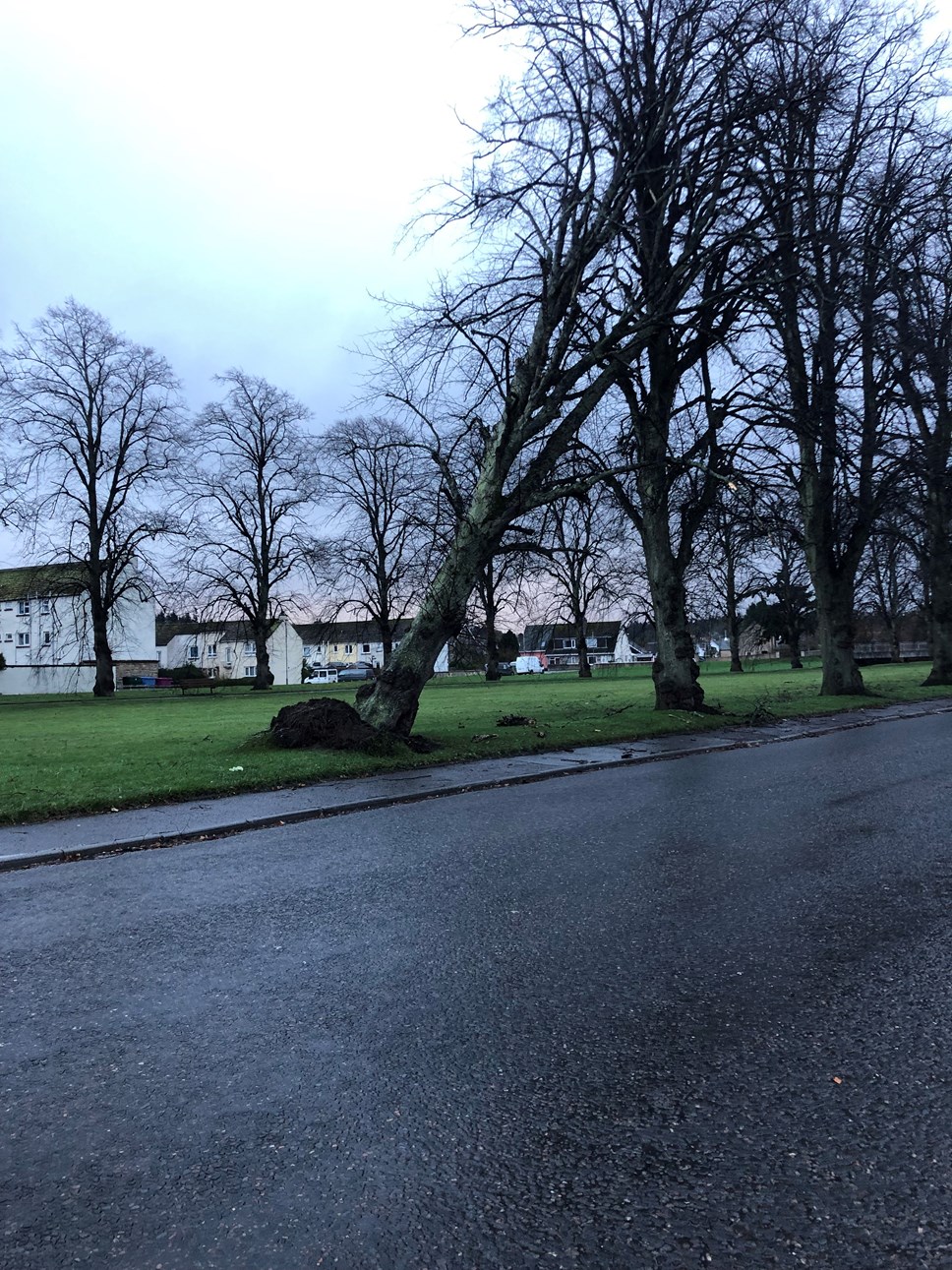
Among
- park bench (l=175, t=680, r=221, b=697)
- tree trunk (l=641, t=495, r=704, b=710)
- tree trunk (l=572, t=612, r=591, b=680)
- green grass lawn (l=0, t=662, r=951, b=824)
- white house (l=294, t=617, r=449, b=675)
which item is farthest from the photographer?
white house (l=294, t=617, r=449, b=675)

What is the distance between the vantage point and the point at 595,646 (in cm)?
13612

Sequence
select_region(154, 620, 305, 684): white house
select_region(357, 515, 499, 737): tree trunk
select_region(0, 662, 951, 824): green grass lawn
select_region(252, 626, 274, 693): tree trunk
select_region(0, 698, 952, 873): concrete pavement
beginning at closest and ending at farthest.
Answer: select_region(0, 698, 952, 873): concrete pavement < select_region(0, 662, 951, 824): green grass lawn < select_region(357, 515, 499, 737): tree trunk < select_region(252, 626, 274, 693): tree trunk < select_region(154, 620, 305, 684): white house

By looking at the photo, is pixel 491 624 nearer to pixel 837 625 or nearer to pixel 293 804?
pixel 837 625

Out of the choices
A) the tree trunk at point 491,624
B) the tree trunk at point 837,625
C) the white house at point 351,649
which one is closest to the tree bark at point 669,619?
the tree trunk at point 837,625

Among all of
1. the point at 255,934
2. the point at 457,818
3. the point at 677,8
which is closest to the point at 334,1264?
the point at 255,934

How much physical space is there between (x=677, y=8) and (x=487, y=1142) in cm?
1815

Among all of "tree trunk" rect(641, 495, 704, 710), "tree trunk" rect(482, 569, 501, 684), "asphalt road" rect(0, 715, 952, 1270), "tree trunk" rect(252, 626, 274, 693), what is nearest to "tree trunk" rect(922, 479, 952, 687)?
"tree trunk" rect(641, 495, 704, 710)

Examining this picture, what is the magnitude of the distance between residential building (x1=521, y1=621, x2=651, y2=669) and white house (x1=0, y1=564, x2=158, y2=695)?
53.7 m

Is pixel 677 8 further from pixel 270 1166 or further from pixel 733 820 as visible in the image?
pixel 270 1166

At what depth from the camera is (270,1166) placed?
262 cm

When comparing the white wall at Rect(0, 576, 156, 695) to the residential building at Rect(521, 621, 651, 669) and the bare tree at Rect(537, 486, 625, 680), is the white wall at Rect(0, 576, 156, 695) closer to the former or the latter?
the bare tree at Rect(537, 486, 625, 680)

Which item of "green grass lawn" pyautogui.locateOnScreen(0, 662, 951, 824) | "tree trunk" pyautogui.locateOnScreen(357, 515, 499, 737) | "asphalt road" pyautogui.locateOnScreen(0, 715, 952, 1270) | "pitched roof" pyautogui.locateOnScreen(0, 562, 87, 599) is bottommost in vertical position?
"asphalt road" pyautogui.locateOnScreen(0, 715, 952, 1270)

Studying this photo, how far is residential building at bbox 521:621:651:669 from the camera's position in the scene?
118312 mm

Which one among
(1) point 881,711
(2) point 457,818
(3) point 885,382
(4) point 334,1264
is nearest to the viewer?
(4) point 334,1264
